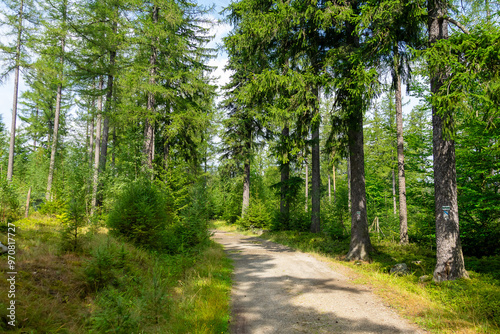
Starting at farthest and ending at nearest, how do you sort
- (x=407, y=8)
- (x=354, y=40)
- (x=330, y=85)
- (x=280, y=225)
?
(x=280, y=225), (x=354, y=40), (x=330, y=85), (x=407, y=8)

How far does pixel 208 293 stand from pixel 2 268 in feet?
12.9

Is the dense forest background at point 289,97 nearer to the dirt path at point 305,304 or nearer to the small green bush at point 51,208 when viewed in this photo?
the small green bush at point 51,208

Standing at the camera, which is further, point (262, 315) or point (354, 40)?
point (354, 40)

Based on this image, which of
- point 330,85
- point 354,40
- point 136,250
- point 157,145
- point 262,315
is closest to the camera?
point 262,315

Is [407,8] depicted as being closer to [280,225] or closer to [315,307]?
[315,307]

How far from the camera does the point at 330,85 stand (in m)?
8.82

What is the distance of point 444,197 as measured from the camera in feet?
21.6

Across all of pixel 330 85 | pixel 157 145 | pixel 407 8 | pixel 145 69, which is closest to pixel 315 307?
pixel 330 85

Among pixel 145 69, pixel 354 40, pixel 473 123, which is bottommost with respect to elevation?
pixel 473 123

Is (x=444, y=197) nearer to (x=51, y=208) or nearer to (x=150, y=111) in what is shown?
(x=150, y=111)

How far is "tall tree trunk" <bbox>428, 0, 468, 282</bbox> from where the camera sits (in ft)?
20.8

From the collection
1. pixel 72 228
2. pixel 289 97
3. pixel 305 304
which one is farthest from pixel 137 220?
pixel 289 97

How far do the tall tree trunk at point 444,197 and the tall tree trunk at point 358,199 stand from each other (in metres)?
2.95

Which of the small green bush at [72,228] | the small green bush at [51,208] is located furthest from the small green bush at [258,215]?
the small green bush at [72,228]
